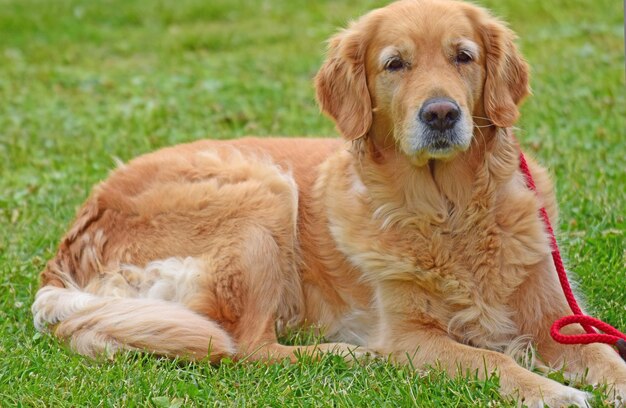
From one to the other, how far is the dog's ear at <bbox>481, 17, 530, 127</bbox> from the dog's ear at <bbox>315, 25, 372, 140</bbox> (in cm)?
53

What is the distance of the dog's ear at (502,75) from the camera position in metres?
4.08

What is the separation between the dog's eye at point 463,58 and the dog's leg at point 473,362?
1.13 metres

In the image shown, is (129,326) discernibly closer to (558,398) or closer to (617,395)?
(558,398)

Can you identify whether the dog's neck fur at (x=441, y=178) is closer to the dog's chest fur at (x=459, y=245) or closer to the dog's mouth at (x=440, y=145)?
the dog's chest fur at (x=459, y=245)

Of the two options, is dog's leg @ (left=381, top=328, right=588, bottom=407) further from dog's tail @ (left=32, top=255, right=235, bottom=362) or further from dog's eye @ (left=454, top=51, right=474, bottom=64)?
dog's eye @ (left=454, top=51, right=474, bottom=64)

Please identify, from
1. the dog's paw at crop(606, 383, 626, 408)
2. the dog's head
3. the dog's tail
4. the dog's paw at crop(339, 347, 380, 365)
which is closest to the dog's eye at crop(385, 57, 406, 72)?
the dog's head

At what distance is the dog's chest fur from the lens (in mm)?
4031

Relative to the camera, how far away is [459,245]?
4.09 metres

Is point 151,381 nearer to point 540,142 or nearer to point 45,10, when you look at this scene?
point 540,142

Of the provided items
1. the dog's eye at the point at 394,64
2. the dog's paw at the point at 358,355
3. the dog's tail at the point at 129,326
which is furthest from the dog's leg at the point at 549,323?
the dog's tail at the point at 129,326

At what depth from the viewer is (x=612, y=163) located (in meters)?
6.25

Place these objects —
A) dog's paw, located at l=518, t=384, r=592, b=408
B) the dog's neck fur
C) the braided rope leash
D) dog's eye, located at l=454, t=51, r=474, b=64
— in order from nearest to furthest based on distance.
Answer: dog's paw, located at l=518, t=384, r=592, b=408
the braided rope leash
dog's eye, located at l=454, t=51, r=474, b=64
the dog's neck fur

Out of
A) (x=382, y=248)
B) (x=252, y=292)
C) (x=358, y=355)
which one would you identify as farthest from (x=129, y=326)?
(x=382, y=248)

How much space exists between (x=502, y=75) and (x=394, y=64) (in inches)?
19.0
